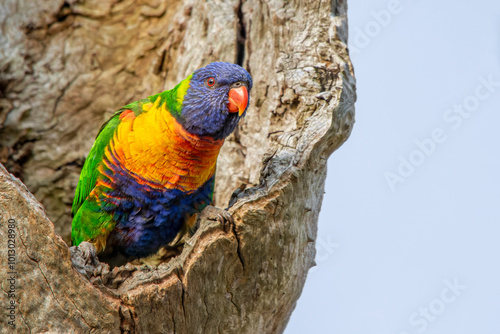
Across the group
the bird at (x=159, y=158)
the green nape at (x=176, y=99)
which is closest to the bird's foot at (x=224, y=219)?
the bird at (x=159, y=158)

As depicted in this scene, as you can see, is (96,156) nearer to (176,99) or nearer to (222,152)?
(176,99)

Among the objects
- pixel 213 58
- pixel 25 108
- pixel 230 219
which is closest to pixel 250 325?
pixel 230 219

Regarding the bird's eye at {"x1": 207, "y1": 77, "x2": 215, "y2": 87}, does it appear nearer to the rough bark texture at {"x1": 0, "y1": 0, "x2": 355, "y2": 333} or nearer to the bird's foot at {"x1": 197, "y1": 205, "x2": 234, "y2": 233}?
the rough bark texture at {"x1": 0, "y1": 0, "x2": 355, "y2": 333}

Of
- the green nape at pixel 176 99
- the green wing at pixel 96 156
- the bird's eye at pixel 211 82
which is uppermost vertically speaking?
the bird's eye at pixel 211 82

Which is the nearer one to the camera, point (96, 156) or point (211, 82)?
point (211, 82)

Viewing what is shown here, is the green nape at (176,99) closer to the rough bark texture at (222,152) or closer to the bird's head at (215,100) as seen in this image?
the bird's head at (215,100)

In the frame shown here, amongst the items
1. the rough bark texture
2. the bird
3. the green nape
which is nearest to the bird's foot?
the rough bark texture

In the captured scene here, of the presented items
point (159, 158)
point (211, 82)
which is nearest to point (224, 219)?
point (159, 158)

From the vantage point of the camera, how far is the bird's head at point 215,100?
2.84 metres

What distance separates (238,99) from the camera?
2895mm

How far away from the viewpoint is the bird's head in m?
2.84

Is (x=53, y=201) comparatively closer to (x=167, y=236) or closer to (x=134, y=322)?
(x=167, y=236)

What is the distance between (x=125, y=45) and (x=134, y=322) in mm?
3064

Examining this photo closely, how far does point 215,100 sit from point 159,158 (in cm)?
49
